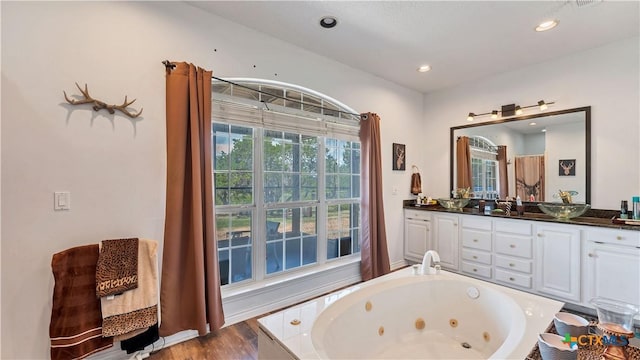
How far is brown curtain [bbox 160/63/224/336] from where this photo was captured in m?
1.99

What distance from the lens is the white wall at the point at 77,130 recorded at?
1.58 metres

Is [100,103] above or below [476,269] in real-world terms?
above

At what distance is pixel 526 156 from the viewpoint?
325 cm

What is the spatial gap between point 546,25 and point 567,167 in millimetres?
1510

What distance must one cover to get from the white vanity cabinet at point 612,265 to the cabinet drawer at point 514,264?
418 mm

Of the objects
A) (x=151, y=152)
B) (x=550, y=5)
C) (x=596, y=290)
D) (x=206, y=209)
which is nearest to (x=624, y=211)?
(x=596, y=290)

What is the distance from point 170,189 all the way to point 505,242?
3.31 metres

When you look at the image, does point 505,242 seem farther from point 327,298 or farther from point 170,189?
point 170,189

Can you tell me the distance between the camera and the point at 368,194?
10.6ft

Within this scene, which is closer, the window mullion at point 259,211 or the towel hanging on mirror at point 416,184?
the window mullion at point 259,211

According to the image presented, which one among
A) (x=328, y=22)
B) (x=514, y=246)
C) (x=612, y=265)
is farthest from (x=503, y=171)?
(x=328, y=22)

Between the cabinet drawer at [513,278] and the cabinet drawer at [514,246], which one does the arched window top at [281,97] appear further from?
the cabinet drawer at [513,278]

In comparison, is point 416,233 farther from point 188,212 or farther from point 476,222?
point 188,212

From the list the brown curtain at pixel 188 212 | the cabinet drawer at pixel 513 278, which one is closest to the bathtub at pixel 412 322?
the brown curtain at pixel 188 212
